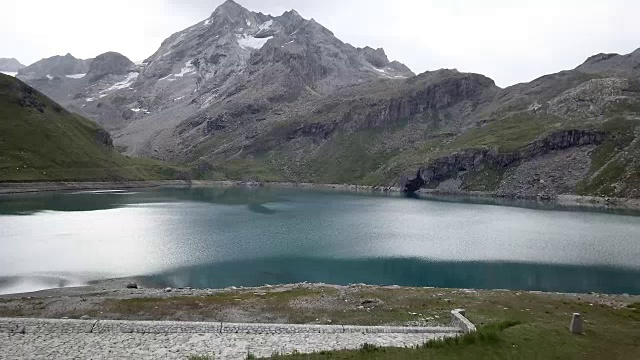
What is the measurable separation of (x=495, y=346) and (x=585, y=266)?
190ft

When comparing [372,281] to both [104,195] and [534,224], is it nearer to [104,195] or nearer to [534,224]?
[534,224]

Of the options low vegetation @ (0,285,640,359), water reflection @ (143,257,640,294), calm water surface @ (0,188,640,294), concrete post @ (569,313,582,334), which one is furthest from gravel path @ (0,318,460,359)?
calm water surface @ (0,188,640,294)

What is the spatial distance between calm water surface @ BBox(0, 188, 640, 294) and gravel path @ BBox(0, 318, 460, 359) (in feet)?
99.1

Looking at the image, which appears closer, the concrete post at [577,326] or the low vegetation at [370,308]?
the concrete post at [577,326]

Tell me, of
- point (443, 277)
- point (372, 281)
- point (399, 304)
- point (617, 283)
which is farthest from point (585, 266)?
point (399, 304)

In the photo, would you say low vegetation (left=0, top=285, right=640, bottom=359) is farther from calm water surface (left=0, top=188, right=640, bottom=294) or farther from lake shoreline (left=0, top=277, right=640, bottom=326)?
calm water surface (left=0, top=188, right=640, bottom=294)

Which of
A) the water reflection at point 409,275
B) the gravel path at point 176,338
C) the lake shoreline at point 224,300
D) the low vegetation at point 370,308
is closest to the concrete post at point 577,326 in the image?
the low vegetation at point 370,308

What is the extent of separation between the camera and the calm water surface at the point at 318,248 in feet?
211

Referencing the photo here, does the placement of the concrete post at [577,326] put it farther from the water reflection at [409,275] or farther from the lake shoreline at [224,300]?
the water reflection at [409,275]

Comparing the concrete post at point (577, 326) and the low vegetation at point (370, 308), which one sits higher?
the concrete post at point (577, 326)

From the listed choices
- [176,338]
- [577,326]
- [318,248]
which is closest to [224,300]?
[176,338]

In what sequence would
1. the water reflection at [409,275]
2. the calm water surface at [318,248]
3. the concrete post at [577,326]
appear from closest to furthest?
the concrete post at [577,326]
the water reflection at [409,275]
the calm water surface at [318,248]

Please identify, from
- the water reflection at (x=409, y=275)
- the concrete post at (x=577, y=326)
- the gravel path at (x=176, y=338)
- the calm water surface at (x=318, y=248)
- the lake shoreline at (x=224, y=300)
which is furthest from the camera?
the calm water surface at (x=318, y=248)

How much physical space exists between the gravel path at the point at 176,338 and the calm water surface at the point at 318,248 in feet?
99.1
